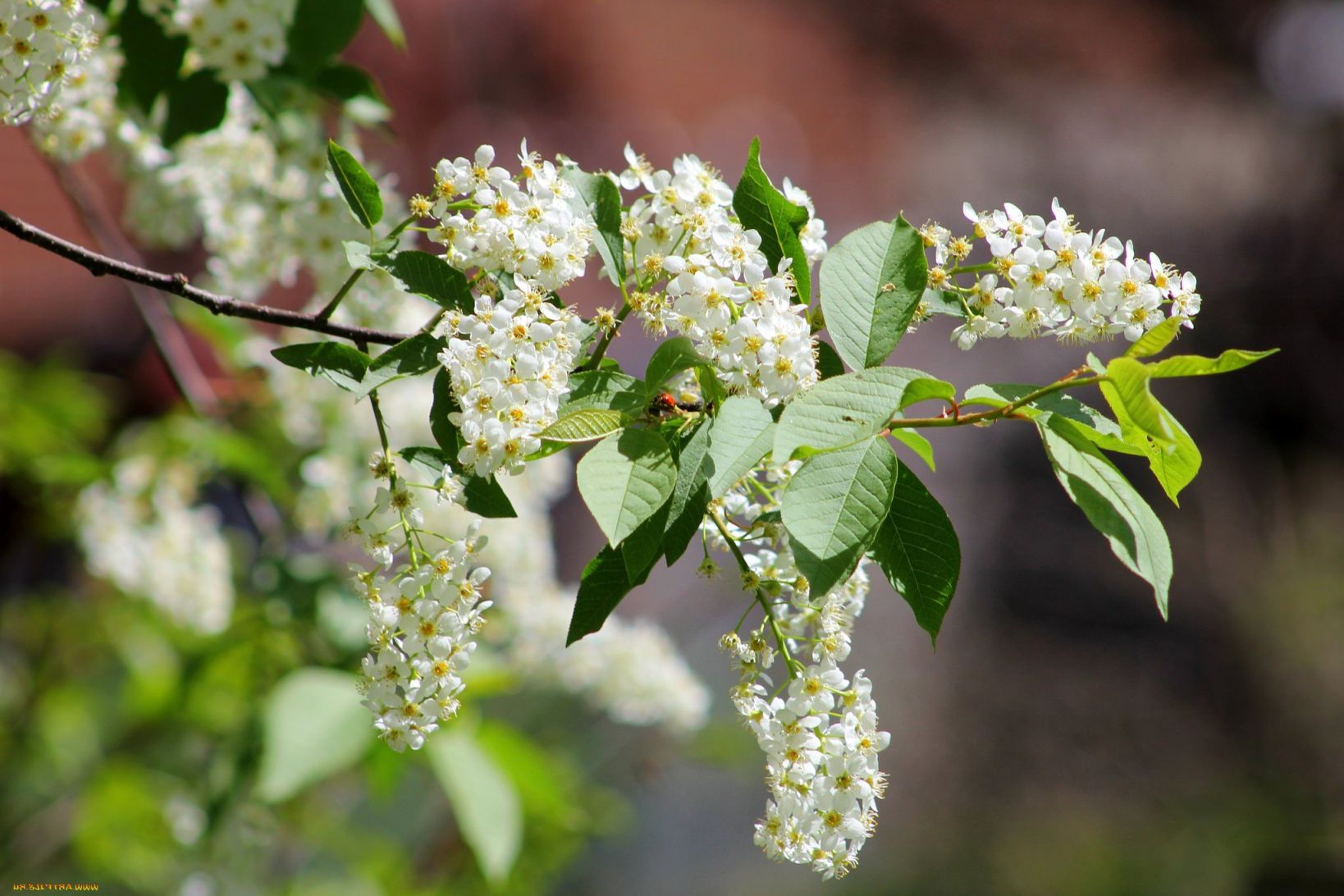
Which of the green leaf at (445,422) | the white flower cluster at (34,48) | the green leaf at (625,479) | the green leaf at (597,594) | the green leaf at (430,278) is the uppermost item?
the white flower cluster at (34,48)

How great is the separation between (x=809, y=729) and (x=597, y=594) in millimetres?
203

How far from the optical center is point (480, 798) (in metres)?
1.59

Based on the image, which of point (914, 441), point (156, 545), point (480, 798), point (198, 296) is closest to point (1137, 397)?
point (914, 441)

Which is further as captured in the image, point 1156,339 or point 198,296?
point 198,296

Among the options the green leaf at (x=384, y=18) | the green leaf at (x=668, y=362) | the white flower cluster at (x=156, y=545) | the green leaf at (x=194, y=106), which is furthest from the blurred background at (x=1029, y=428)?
the green leaf at (x=668, y=362)

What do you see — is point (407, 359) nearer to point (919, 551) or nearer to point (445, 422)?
point (445, 422)

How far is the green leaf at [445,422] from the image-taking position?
0.77m

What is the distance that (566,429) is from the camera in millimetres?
718

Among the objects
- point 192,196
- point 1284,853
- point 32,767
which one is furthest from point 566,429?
point 1284,853

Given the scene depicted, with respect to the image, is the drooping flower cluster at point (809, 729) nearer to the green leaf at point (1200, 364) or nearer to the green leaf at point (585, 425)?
the green leaf at point (585, 425)

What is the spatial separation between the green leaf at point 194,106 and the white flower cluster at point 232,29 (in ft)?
0.06

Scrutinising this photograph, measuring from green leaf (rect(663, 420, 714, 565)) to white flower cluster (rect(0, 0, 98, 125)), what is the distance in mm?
702

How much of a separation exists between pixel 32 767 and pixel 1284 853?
4.46 meters

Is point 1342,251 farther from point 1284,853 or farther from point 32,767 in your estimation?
point 32,767
